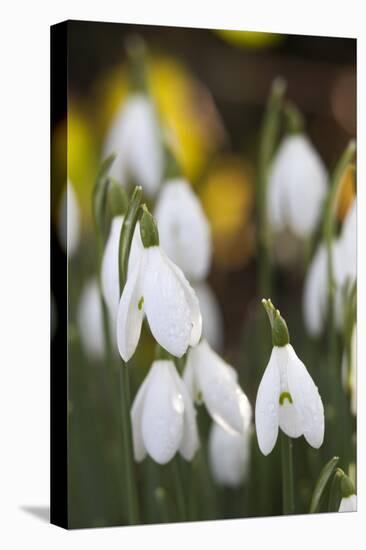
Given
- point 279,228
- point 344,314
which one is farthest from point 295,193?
point 344,314

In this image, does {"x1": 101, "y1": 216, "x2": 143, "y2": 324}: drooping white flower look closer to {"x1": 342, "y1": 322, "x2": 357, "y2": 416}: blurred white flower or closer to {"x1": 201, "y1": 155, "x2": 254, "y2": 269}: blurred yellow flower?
{"x1": 201, "y1": 155, "x2": 254, "y2": 269}: blurred yellow flower

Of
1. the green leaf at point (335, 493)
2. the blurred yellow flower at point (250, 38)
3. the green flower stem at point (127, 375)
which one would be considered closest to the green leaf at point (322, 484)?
the green leaf at point (335, 493)

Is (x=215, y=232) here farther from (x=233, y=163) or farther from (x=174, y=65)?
(x=174, y=65)

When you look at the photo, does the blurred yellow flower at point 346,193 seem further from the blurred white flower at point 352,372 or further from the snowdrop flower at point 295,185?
the blurred white flower at point 352,372

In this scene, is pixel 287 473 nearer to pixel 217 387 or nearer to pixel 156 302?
pixel 217 387

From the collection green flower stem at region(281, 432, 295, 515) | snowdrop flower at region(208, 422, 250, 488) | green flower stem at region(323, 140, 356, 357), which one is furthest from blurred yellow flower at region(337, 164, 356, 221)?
green flower stem at region(281, 432, 295, 515)

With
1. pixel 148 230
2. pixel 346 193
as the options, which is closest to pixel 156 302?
pixel 148 230

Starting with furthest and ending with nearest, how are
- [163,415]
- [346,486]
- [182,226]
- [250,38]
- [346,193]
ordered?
[346,193]
[250,38]
[182,226]
[346,486]
[163,415]
